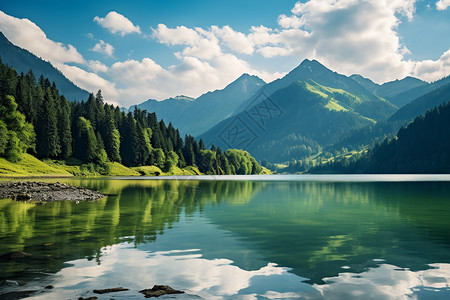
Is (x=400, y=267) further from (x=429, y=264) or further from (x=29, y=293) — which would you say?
(x=29, y=293)

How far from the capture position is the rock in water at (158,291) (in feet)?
38.7

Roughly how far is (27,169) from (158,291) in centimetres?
12590

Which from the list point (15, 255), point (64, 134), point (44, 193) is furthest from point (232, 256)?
point (64, 134)

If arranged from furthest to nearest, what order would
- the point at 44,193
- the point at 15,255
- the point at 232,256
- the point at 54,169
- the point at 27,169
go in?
the point at 54,169
the point at 27,169
the point at 44,193
the point at 232,256
the point at 15,255

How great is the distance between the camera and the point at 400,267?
15828 mm

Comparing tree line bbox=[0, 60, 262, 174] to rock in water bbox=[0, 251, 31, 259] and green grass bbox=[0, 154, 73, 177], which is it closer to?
green grass bbox=[0, 154, 73, 177]

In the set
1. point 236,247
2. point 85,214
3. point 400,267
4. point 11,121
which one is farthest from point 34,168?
point 400,267

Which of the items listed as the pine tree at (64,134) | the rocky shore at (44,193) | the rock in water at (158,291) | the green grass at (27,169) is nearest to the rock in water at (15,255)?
the rock in water at (158,291)

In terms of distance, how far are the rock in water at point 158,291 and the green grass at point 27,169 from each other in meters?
108

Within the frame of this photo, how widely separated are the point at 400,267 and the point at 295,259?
464cm

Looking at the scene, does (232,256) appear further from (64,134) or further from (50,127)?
(64,134)

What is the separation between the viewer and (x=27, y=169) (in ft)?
394

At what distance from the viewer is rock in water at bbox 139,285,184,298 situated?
11789mm

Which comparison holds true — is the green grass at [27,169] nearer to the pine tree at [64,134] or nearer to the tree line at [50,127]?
the tree line at [50,127]
